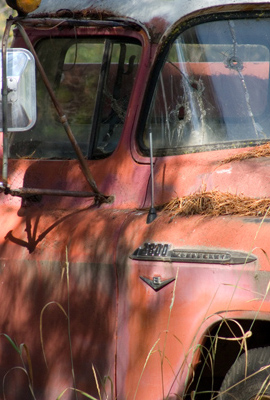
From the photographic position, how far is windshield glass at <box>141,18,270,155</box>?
3.47 meters

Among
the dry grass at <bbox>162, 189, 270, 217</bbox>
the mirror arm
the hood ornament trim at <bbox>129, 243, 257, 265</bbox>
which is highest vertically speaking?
the mirror arm

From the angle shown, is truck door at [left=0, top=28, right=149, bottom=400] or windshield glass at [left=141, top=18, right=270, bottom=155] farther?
windshield glass at [left=141, top=18, right=270, bottom=155]

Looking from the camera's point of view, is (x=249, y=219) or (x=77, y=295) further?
(x=77, y=295)

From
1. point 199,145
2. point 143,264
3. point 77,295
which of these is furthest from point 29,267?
point 199,145

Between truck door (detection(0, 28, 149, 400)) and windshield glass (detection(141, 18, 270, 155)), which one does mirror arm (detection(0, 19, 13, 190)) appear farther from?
windshield glass (detection(141, 18, 270, 155))

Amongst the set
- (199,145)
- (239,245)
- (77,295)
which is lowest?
(77,295)

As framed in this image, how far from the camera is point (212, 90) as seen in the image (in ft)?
11.6

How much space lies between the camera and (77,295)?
3.34 m

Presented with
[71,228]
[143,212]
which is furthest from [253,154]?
[71,228]

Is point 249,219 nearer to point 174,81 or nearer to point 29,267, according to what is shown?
point 174,81

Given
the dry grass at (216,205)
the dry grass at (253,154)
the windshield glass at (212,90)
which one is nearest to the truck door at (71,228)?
the windshield glass at (212,90)

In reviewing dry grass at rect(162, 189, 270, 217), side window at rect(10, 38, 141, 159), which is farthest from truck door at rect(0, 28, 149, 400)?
dry grass at rect(162, 189, 270, 217)

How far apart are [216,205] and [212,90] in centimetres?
63

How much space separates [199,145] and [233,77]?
0.37m
